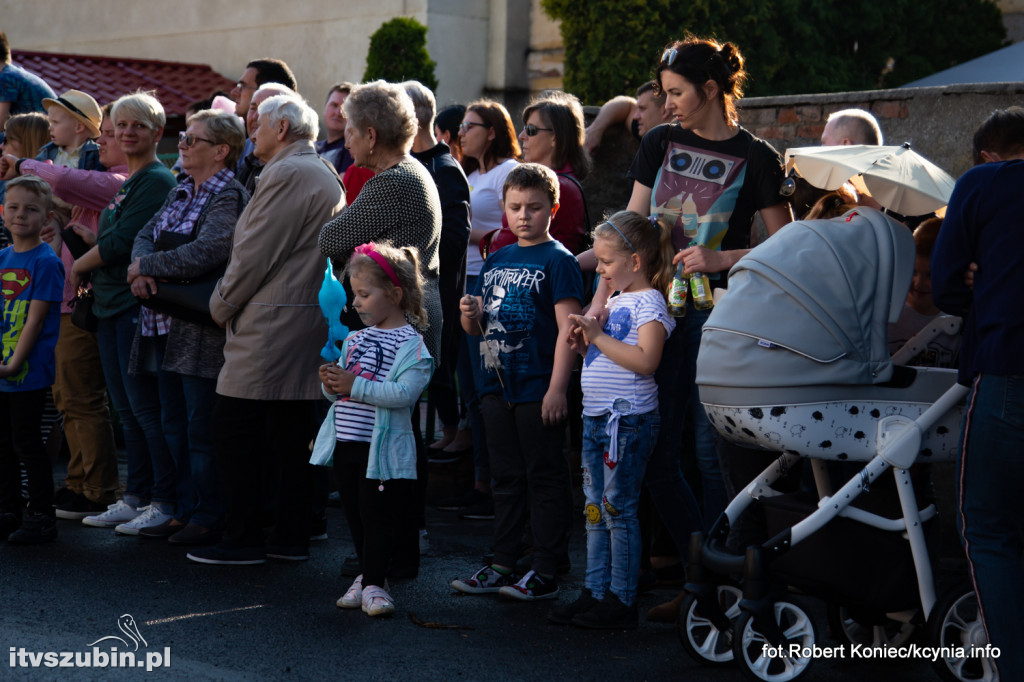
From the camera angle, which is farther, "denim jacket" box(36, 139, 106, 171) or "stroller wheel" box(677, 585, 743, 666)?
"denim jacket" box(36, 139, 106, 171)

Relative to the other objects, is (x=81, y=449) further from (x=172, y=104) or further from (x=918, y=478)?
(x=172, y=104)

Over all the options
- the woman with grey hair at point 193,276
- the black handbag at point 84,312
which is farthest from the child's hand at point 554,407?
the black handbag at point 84,312

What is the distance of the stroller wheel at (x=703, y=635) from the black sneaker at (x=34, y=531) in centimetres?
330

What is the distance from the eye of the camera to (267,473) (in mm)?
6348

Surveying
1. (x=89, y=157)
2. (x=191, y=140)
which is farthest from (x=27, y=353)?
(x=89, y=157)

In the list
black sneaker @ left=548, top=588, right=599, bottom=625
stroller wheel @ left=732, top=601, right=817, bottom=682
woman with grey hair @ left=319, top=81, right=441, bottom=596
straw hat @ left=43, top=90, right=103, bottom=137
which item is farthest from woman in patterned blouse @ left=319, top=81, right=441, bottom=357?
straw hat @ left=43, top=90, right=103, bottom=137

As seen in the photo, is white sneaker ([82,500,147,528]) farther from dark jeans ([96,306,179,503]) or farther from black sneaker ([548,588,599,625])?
black sneaker ([548,588,599,625])

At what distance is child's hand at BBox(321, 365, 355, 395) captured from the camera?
4875 millimetres

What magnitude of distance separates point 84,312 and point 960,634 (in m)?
4.60

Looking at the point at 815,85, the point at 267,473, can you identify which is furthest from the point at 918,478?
the point at 815,85

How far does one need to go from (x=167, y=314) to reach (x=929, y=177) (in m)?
3.56

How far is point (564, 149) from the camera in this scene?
634 centimetres

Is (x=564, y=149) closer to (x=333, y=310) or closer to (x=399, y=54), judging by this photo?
(x=333, y=310)

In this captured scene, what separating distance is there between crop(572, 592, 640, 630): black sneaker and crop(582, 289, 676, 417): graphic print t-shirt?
2.41ft
